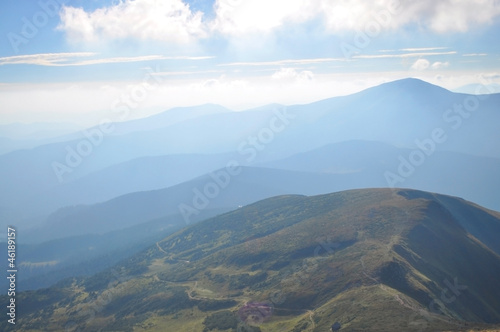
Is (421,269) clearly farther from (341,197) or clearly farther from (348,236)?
(341,197)

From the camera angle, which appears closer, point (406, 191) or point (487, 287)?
point (487, 287)

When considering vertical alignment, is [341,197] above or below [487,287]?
above

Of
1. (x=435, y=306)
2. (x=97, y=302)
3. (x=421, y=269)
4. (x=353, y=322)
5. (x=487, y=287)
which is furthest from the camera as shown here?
(x=97, y=302)

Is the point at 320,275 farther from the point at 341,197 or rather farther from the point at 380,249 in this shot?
the point at 341,197

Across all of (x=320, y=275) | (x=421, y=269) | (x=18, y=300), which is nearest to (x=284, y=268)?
(x=320, y=275)

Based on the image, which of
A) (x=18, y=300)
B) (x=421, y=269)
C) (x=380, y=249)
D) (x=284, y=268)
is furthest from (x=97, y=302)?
(x=421, y=269)

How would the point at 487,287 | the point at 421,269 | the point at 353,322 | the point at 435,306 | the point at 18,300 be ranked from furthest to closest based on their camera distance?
the point at 18,300, the point at 487,287, the point at 421,269, the point at 435,306, the point at 353,322

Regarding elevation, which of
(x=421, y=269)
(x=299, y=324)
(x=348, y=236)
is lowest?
(x=299, y=324)
